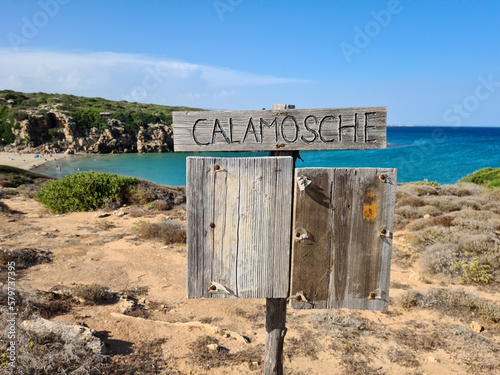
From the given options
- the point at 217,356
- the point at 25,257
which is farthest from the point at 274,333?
the point at 25,257

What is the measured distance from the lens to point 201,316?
5.14 metres

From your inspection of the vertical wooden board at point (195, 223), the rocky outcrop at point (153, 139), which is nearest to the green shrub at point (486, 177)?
the vertical wooden board at point (195, 223)

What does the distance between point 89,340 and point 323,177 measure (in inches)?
153

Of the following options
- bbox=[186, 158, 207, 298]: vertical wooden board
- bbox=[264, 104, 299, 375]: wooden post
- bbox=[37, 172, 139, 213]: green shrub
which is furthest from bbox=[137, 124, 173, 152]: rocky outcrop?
bbox=[186, 158, 207, 298]: vertical wooden board

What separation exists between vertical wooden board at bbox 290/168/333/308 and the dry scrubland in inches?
110

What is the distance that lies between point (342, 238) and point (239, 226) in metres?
0.54

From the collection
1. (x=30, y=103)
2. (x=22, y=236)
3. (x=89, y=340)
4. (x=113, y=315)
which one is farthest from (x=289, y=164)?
(x=30, y=103)

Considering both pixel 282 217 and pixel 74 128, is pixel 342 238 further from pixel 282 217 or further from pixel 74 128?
pixel 74 128

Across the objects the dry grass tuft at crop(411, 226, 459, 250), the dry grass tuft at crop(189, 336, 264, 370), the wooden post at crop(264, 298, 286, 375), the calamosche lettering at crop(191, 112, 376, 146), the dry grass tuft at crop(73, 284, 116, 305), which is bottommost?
the dry grass tuft at crop(189, 336, 264, 370)

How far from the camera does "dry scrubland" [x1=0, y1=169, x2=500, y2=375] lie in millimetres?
3914

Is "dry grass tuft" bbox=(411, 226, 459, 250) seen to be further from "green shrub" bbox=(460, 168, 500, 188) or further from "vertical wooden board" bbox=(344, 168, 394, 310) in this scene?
"green shrub" bbox=(460, 168, 500, 188)

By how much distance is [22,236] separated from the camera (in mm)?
8008

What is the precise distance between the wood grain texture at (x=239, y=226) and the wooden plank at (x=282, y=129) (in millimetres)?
136

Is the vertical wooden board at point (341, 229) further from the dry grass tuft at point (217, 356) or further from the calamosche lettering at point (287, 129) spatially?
the dry grass tuft at point (217, 356)
